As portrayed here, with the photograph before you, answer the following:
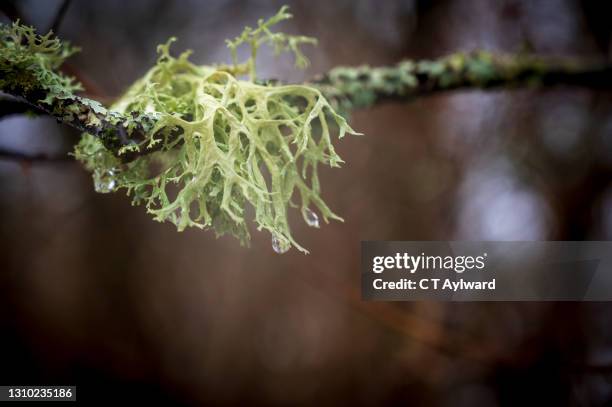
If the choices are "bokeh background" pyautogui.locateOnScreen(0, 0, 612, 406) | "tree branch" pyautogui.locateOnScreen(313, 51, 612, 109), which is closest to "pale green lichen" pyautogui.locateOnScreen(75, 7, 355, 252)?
"tree branch" pyautogui.locateOnScreen(313, 51, 612, 109)

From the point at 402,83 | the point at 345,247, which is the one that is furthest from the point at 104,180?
the point at 345,247

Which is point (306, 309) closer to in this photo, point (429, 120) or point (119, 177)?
point (429, 120)

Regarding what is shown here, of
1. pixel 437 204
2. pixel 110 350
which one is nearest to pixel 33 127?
pixel 110 350

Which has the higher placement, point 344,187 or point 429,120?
point 429,120

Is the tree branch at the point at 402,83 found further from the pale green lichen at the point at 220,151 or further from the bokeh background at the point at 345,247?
the bokeh background at the point at 345,247

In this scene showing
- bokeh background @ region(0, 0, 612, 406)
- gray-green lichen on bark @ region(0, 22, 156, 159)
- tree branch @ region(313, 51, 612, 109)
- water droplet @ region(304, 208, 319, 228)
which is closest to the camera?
gray-green lichen on bark @ region(0, 22, 156, 159)

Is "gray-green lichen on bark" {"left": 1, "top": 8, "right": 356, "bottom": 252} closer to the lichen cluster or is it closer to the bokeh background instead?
the lichen cluster

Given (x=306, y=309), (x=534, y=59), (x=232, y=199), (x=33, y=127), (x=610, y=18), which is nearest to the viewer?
(x=232, y=199)
